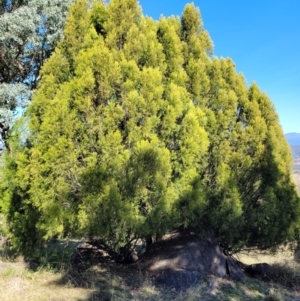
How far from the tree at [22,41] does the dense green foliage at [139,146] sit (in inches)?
179

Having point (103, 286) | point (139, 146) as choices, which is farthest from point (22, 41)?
point (103, 286)

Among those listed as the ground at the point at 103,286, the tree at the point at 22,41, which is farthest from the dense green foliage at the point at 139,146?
the tree at the point at 22,41

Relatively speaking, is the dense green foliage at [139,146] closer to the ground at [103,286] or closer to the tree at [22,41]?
the ground at [103,286]

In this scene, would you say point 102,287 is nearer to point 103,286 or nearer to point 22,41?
point 103,286

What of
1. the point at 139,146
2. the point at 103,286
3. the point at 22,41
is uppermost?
the point at 22,41

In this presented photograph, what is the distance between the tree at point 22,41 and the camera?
8.84 metres

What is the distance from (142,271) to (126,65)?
3505mm

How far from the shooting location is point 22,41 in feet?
30.3

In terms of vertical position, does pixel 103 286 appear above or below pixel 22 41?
below

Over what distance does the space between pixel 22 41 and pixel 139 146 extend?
7093 millimetres

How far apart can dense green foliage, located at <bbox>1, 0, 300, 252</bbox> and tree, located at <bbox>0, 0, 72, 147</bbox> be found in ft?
14.9

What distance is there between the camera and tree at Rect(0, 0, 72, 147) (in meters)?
8.84

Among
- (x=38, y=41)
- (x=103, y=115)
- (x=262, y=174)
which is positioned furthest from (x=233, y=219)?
(x=38, y=41)

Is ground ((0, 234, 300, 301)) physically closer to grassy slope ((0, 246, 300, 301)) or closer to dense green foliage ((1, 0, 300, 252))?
A: grassy slope ((0, 246, 300, 301))
